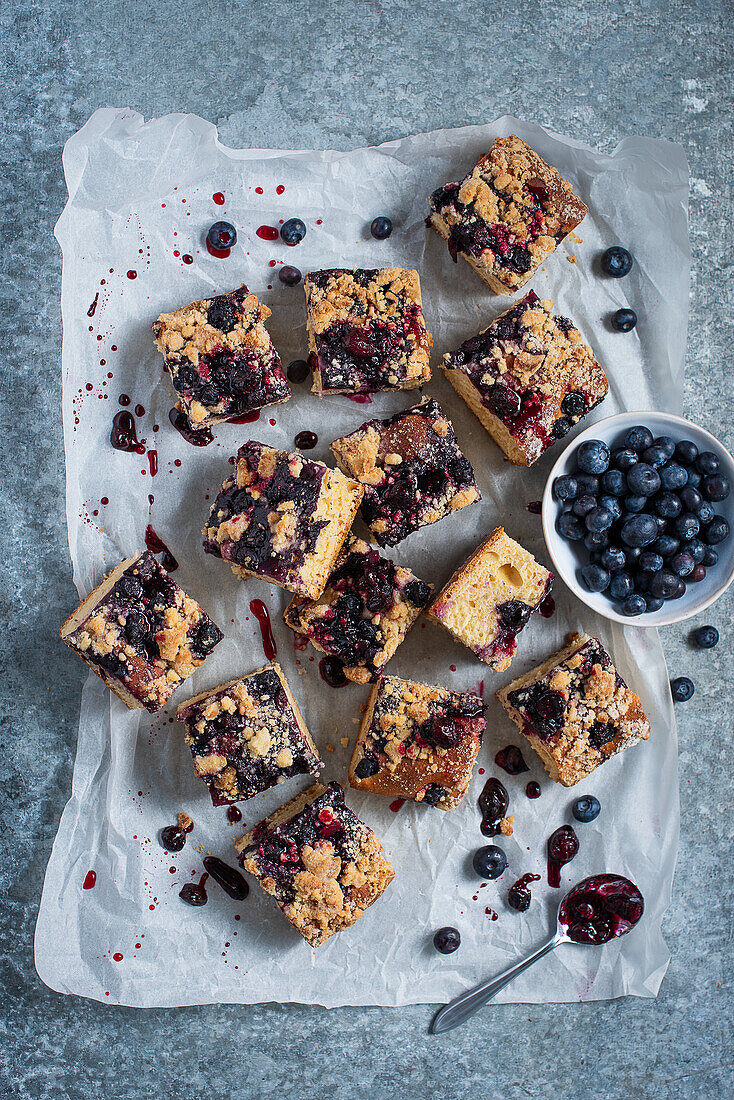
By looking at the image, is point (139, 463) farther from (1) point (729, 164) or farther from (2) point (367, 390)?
(1) point (729, 164)

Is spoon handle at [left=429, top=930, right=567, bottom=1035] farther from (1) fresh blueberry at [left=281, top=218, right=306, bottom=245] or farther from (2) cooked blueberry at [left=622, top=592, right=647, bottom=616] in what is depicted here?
(1) fresh blueberry at [left=281, top=218, right=306, bottom=245]

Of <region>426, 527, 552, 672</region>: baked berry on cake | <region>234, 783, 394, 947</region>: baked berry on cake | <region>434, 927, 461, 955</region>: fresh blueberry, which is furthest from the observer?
<region>434, 927, 461, 955</region>: fresh blueberry

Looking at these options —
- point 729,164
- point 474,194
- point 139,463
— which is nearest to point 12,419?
point 139,463

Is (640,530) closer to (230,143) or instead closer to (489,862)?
(489,862)

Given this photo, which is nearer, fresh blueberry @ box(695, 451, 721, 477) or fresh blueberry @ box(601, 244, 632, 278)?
fresh blueberry @ box(695, 451, 721, 477)

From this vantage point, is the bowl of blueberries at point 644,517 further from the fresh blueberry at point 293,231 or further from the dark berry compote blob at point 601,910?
the fresh blueberry at point 293,231

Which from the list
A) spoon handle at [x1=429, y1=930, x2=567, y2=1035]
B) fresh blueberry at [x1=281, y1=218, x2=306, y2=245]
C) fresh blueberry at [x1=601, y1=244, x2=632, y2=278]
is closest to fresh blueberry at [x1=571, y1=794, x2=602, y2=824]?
spoon handle at [x1=429, y1=930, x2=567, y2=1035]
